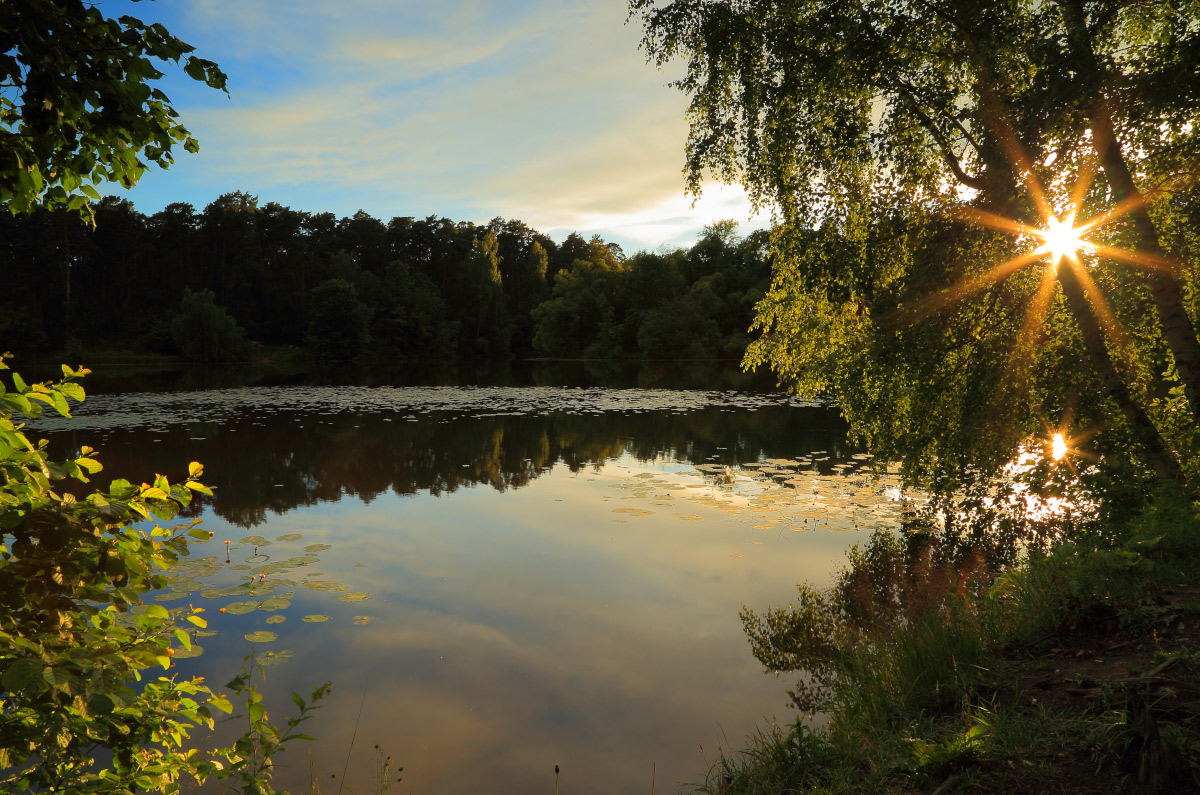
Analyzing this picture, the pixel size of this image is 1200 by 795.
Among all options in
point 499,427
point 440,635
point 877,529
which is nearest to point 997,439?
point 877,529

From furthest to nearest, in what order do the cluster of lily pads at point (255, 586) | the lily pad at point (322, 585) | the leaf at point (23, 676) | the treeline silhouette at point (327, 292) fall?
the treeline silhouette at point (327, 292)
the lily pad at point (322, 585)
the cluster of lily pads at point (255, 586)
the leaf at point (23, 676)

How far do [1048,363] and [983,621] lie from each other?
4.00 metres

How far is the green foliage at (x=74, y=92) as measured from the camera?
231 centimetres

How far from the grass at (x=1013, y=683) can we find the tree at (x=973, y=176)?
2.01 meters

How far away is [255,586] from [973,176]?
10296 millimetres

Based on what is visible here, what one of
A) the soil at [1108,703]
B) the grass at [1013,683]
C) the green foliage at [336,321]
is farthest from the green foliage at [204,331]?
the soil at [1108,703]

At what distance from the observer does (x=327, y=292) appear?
2741 inches

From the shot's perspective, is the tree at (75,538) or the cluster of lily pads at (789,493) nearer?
the tree at (75,538)

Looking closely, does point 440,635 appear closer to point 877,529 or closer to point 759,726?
point 759,726

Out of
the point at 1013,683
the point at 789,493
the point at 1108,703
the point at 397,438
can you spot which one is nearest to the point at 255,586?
the point at 1013,683

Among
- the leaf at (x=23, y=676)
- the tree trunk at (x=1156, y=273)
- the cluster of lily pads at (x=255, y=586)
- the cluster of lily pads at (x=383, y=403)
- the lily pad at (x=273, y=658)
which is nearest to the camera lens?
the leaf at (x=23, y=676)

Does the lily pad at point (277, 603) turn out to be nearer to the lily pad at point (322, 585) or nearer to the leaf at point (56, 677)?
the lily pad at point (322, 585)

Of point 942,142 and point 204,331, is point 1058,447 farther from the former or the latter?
point 204,331

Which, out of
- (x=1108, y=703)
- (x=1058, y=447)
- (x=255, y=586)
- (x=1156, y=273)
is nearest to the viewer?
(x=1108, y=703)
